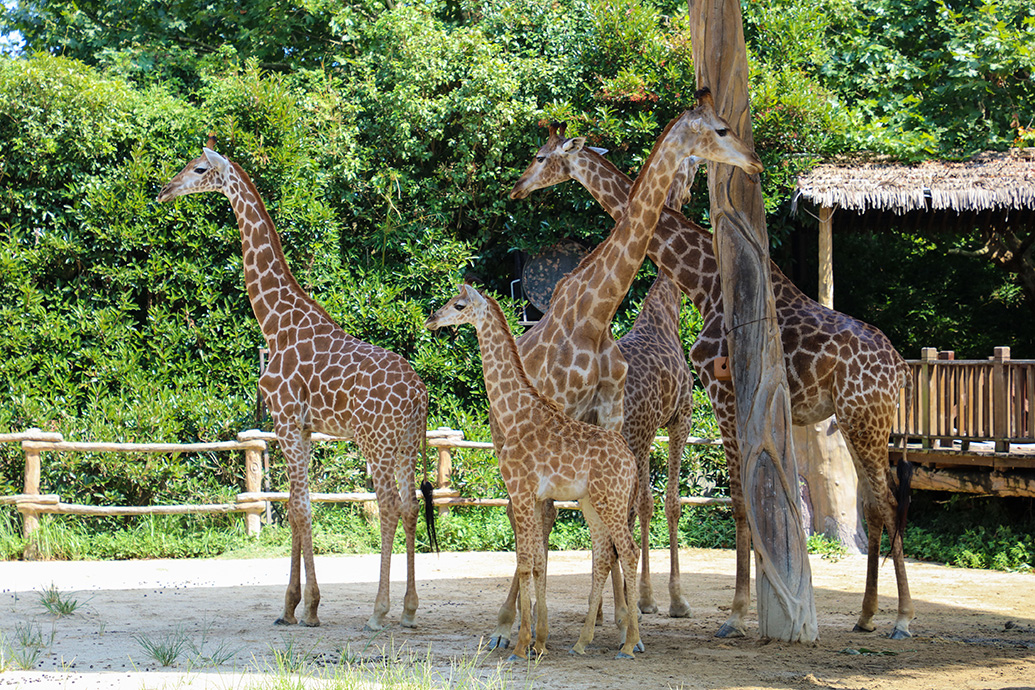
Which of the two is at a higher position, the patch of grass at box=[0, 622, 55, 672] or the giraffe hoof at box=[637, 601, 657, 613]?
the giraffe hoof at box=[637, 601, 657, 613]

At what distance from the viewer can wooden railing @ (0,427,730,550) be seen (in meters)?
10.2

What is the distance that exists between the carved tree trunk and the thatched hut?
18.1 feet

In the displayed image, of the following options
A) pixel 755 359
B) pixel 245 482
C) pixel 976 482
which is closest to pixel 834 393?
pixel 755 359

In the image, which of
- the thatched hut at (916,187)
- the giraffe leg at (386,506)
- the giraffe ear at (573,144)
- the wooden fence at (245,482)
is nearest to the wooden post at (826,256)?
the thatched hut at (916,187)

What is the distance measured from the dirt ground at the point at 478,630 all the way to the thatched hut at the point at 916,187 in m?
4.18

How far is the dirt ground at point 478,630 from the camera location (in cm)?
525

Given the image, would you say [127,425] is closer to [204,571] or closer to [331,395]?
[204,571]

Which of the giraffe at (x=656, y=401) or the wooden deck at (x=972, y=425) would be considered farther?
the wooden deck at (x=972, y=425)

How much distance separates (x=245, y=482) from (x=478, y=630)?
5355 mm

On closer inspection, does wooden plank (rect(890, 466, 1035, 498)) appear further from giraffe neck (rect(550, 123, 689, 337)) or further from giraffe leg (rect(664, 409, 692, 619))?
giraffe neck (rect(550, 123, 689, 337))

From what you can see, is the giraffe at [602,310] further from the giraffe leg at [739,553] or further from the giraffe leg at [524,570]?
the giraffe leg at [739,553]

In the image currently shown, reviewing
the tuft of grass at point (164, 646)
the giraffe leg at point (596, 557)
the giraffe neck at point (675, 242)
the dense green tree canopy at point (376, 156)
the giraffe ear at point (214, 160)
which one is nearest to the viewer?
the tuft of grass at point (164, 646)

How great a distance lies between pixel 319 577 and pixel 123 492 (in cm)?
323

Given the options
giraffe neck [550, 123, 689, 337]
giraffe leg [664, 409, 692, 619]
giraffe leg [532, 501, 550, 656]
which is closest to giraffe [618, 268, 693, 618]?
giraffe leg [664, 409, 692, 619]
